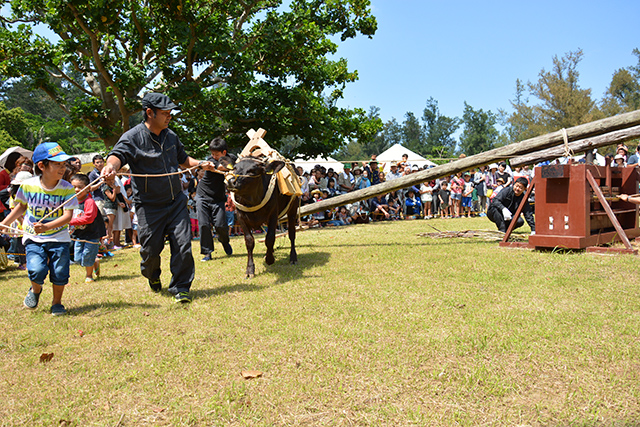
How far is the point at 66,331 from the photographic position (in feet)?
14.4

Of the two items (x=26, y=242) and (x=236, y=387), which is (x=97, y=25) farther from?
(x=236, y=387)

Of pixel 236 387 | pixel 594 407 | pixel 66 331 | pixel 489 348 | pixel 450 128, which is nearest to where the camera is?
pixel 594 407

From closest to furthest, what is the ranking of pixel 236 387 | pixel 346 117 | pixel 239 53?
pixel 236 387 < pixel 239 53 < pixel 346 117

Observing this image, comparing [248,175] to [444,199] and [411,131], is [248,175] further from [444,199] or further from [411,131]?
[411,131]

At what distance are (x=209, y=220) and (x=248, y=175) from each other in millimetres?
2496

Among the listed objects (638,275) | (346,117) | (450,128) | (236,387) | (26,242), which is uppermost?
(450,128)

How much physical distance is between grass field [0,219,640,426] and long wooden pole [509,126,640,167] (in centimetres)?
274

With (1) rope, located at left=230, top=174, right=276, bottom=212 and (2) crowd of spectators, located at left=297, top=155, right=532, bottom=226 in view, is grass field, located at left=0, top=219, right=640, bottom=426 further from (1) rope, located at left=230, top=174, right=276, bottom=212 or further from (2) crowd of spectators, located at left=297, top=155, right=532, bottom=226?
(2) crowd of spectators, located at left=297, top=155, right=532, bottom=226

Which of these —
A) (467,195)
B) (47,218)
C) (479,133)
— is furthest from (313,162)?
(479,133)

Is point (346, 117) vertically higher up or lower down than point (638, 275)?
higher up

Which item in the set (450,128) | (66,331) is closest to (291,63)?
(66,331)

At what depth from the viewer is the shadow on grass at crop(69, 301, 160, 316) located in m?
5.15

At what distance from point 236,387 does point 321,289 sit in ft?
8.73

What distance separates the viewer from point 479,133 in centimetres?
9219
